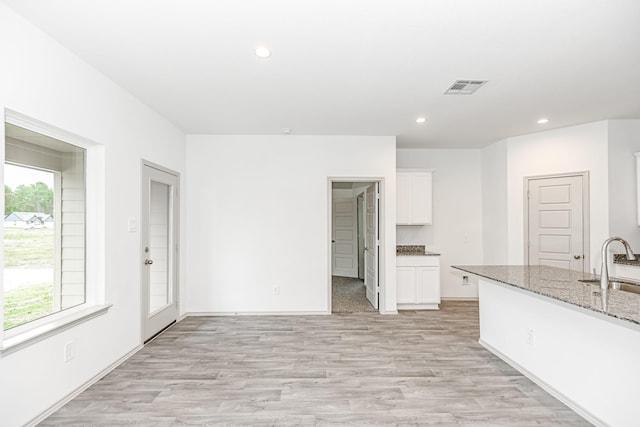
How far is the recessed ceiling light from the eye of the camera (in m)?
2.49

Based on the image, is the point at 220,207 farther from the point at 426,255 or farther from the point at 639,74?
the point at 639,74

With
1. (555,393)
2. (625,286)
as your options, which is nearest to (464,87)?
(625,286)

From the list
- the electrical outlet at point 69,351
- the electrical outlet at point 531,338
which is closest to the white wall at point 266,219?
the electrical outlet at point 531,338

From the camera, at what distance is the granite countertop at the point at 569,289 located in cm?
197

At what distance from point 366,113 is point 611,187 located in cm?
334

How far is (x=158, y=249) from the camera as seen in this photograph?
164 inches

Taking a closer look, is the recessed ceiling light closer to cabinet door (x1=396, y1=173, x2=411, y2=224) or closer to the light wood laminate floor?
the light wood laminate floor

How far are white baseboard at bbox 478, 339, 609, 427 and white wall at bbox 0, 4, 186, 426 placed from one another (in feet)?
12.2

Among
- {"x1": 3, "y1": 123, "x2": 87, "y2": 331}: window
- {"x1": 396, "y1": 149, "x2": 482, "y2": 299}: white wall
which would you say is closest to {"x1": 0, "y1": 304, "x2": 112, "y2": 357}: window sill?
{"x1": 3, "y1": 123, "x2": 87, "y2": 331}: window

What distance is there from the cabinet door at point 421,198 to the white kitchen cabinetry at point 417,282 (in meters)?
0.64

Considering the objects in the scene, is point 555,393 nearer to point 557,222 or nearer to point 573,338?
point 573,338

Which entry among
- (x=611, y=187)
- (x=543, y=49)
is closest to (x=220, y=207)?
(x=543, y=49)

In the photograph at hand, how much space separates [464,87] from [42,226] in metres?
3.79

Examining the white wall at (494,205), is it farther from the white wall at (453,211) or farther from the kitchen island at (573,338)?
the kitchen island at (573,338)
